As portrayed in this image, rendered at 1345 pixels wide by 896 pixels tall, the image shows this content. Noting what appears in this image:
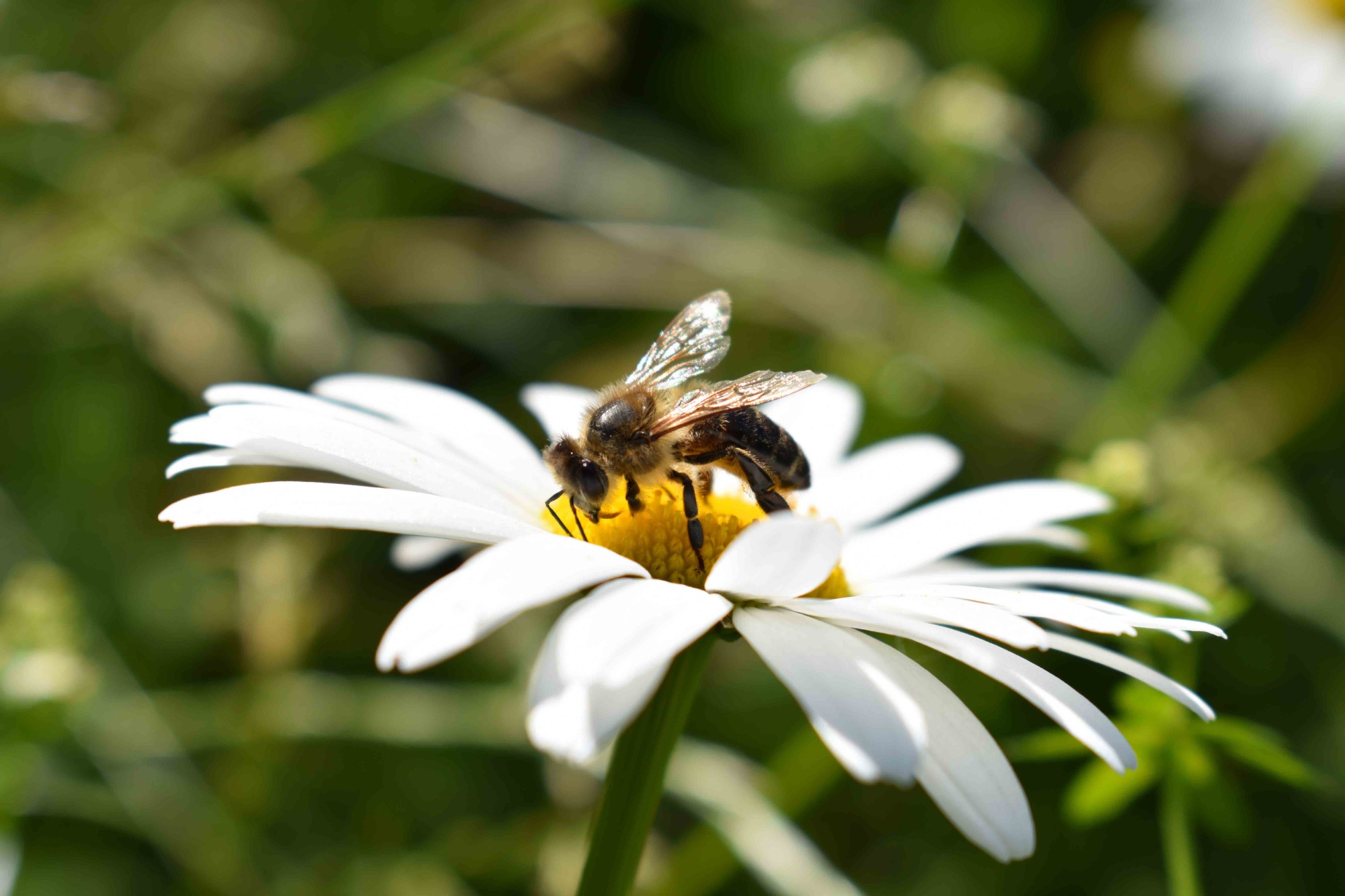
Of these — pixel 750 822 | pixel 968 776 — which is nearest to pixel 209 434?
pixel 968 776

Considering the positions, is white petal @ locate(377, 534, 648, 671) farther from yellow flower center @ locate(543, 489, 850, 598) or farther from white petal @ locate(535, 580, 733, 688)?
yellow flower center @ locate(543, 489, 850, 598)

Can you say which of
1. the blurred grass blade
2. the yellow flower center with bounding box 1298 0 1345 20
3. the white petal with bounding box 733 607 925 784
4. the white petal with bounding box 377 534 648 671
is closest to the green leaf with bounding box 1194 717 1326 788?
the white petal with bounding box 733 607 925 784

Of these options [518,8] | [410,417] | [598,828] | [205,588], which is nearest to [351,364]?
[205,588]

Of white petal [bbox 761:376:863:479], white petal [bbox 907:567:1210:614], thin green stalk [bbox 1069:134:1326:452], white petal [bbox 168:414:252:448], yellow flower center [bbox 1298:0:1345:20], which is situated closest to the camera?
white petal [bbox 168:414:252:448]

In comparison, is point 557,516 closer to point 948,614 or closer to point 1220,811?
point 948,614

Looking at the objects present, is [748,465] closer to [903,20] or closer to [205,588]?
[205,588]

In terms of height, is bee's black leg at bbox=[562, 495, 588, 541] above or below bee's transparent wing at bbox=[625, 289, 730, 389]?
below

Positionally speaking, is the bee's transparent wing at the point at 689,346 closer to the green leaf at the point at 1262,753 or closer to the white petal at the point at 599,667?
the white petal at the point at 599,667
